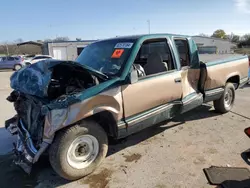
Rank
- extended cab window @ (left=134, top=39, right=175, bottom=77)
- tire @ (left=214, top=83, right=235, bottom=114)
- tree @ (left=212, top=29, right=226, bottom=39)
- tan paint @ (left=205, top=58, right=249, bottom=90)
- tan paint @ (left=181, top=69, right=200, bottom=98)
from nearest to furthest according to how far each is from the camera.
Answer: extended cab window @ (left=134, top=39, right=175, bottom=77) < tan paint @ (left=181, top=69, right=200, bottom=98) < tan paint @ (left=205, top=58, right=249, bottom=90) < tire @ (left=214, top=83, right=235, bottom=114) < tree @ (left=212, top=29, right=226, bottom=39)

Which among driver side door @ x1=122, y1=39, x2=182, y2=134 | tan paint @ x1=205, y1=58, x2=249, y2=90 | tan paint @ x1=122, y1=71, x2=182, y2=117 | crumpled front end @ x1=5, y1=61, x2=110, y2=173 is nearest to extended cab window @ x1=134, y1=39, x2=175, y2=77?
driver side door @ x1=122, y1=39, x2=182, y2=134

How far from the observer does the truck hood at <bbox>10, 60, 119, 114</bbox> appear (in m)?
2.97

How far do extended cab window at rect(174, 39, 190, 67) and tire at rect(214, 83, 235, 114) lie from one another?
57.8 inches

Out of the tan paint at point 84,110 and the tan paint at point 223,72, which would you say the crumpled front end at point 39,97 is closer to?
the tan paint at point 84,110

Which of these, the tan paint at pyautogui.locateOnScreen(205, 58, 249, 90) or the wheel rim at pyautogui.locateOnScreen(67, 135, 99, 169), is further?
the tan paint at pyautogui.locateOnScreen(205, 58, 249, 90)

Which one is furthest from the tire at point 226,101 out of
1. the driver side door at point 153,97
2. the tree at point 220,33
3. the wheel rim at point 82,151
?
the tree at point 220,33

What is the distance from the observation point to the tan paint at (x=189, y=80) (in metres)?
4.50

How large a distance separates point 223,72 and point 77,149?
3.85 m

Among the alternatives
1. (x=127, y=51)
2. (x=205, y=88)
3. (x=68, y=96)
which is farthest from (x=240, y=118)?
(x=68, y=96)

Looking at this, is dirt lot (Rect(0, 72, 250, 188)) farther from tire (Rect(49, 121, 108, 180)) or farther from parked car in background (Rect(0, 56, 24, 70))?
parked car in background (Rect(0, 56, 24, 70))

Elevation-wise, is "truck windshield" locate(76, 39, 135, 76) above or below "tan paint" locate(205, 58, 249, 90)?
above

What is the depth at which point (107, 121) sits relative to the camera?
11.4 ft

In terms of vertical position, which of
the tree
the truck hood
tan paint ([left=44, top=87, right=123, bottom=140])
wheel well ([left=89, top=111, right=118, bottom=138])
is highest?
the tree

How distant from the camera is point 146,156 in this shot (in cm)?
385
